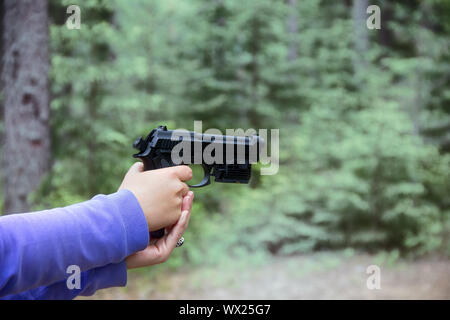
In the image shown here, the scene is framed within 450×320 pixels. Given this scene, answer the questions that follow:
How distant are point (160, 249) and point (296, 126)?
5.69 m

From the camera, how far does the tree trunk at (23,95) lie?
→ 13.4 ft

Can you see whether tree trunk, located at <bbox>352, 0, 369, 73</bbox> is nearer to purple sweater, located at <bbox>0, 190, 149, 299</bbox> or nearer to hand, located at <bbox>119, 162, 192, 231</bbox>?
hand, located at <bbox>119, 162, 192, 231</bbox>

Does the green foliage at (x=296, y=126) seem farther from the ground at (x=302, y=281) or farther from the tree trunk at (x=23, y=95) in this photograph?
the tree trunk at (x=23, y=95)

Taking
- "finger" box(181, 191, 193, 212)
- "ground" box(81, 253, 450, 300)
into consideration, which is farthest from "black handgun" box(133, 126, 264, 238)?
"ground" box(81, 253, 450, 300)

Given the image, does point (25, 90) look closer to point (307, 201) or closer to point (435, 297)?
point (307, 201)

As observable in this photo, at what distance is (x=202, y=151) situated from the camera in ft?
5.18

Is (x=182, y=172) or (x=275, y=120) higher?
(x=275, y=120)

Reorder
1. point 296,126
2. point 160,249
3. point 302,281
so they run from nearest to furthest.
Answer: point 160,249
point 302,281
point 296,126

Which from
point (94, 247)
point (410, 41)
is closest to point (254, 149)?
point (94, 247)

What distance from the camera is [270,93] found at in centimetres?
637

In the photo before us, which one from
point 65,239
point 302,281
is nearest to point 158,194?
point 65,239

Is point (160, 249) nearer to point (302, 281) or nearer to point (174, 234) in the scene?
point (174, 234)

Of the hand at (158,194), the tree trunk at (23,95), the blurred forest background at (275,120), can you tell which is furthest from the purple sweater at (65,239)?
the tree trunk at (23,95)

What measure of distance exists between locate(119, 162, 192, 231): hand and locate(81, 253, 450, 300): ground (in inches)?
144
